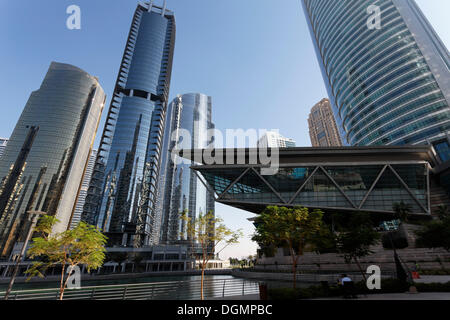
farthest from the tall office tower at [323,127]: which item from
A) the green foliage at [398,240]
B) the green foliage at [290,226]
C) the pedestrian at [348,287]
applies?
the pedestrian at [348,287]

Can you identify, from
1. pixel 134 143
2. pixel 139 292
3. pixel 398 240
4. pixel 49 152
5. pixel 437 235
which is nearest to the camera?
pixel 139 292

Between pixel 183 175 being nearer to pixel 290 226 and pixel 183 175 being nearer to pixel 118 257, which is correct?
pixel 118 257

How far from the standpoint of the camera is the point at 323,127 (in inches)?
6265

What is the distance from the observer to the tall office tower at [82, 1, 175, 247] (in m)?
89.6

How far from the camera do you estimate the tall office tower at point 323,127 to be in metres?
150

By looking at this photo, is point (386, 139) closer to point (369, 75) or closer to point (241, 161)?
point (369, 75)

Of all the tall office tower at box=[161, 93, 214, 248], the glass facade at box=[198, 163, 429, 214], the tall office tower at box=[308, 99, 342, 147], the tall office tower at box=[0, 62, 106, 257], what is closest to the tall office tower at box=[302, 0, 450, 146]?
the glass facade at box=[198, 163, 429, 214]

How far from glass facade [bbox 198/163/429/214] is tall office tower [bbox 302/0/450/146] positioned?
34137mm

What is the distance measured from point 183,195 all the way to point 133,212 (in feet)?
207

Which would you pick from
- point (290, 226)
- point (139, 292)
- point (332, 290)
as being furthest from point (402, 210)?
point (139, 292)

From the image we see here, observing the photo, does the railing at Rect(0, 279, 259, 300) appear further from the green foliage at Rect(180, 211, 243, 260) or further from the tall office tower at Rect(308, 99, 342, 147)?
the tall office tower at Rect(308, 99, 342, 147)

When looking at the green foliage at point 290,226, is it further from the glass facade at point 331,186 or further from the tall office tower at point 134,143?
the tall office tower at point 134,143

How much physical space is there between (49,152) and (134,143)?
4908 centimetres
